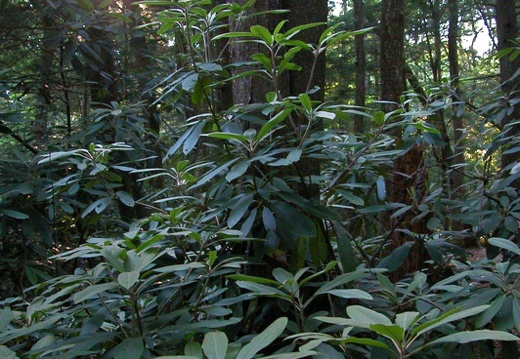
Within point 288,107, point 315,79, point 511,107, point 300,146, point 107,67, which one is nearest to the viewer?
point 288,107

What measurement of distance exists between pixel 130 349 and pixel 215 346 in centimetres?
26

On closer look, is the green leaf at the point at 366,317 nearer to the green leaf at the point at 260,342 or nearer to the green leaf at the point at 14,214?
the green leaf at the point at 260,342

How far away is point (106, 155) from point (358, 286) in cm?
122

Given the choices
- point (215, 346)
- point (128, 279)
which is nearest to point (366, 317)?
point (215, 346)

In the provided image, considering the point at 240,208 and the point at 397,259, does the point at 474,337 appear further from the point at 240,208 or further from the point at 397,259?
the point at 397,259

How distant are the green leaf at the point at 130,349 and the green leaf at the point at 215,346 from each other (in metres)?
0.20

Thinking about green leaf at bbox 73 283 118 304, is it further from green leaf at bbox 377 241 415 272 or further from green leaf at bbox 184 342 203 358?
green leaf at bbox 377 241 415 272

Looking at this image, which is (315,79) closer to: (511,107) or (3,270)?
(511,107)

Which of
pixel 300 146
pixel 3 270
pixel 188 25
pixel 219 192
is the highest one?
pixel 188 25

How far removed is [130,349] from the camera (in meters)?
1.04

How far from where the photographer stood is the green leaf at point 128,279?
0.97 m

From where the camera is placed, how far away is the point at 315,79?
6.52 ft

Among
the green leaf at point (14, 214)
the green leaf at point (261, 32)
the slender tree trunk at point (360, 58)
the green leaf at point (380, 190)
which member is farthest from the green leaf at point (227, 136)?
the slender tree trunk at point (360, 58)

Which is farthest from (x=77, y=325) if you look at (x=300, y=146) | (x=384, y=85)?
(x=384, y=85)
